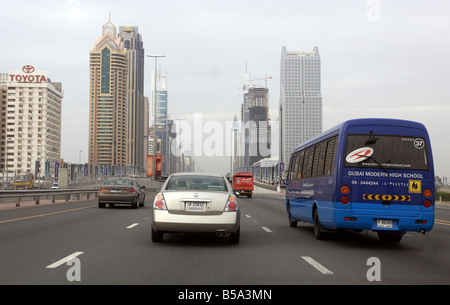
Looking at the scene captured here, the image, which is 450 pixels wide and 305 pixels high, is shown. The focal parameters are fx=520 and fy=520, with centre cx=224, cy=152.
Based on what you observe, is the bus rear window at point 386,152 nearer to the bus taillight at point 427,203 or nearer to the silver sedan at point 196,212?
the bus taillight at point 427,203

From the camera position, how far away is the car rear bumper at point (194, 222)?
33.4 feet

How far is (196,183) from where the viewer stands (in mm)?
11188

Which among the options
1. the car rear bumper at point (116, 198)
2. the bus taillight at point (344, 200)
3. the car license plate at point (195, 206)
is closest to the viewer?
the car license plate at point (195, 206)

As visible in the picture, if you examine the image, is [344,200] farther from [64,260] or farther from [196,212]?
[64,260]

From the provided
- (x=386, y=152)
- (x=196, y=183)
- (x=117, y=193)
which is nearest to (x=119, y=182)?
(x=117, y=193)

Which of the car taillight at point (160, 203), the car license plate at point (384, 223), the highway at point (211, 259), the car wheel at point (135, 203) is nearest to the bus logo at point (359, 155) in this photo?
the car license plate at point (384, 223)

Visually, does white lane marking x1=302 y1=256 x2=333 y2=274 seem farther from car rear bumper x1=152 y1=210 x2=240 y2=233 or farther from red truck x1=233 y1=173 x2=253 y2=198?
red truck x1=233 y1=173 x2=253 y2=198

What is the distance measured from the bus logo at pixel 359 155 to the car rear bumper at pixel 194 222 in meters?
2.76

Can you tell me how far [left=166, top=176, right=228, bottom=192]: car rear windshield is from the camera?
1105 cm

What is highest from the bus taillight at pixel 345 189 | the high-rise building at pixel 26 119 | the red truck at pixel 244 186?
the high-rise building at pixel 26 119

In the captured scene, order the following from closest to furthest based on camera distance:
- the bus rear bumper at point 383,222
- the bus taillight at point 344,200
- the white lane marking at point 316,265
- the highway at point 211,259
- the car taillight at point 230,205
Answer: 1. the highway at point 211,259
2. the white lane marking at point 316,265
3. the car taillight at point 230,205
4. the bus rear bumper at point 383,222
5. the bus taillight at point 344,200

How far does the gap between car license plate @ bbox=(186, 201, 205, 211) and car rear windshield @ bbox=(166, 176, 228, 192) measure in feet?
2.26
